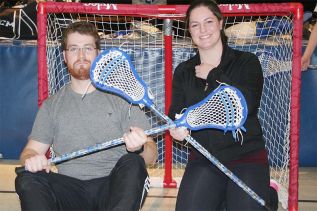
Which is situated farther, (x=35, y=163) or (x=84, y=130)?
(x=84, y=130)

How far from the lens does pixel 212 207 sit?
2107 mm

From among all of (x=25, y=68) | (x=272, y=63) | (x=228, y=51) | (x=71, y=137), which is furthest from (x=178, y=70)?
(x=25, y=68)

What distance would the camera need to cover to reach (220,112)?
1.94 m

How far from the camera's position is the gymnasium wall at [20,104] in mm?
3553

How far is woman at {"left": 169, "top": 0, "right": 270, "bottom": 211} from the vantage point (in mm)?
2092

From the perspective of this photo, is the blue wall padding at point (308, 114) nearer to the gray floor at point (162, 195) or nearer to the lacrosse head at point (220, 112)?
the gray floor at point (162, 195)

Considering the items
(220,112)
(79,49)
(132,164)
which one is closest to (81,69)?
(79,49)

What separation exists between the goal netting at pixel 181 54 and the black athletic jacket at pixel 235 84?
45 centimetres

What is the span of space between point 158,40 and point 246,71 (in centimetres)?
129

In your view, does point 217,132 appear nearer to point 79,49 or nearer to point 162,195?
point 79,49

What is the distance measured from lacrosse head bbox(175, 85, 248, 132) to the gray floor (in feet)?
3.29

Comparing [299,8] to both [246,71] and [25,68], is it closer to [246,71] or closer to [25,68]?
[246,71]

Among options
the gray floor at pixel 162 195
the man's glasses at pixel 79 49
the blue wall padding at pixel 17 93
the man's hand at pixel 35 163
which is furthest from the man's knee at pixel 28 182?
the blue wall padding at pixel 17 93

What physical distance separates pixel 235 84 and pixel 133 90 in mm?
391
